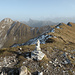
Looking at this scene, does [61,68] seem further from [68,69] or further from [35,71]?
[35,71]

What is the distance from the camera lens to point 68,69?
1628 centimetres

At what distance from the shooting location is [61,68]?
53.4 ft

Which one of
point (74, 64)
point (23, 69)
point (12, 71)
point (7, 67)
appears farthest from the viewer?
point (74, 64)

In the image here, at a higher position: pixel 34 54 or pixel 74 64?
pixel 34 54

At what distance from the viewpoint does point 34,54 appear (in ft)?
60.5

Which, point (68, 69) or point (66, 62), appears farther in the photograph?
point (66, 62)

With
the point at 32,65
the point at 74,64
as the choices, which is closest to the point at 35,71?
the point at 32,65

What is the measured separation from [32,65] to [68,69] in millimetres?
7898

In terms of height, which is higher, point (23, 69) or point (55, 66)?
point (23, 69)

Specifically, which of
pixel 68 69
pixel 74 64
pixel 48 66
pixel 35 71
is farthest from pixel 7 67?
pixel 74 64

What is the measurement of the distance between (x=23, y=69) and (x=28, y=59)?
5343 mm

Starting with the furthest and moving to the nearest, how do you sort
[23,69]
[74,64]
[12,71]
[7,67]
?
1. [74,64]
2. [7,67]
3. [12,71]
4. [23,69]

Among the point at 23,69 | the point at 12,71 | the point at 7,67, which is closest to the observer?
the point at 23,69

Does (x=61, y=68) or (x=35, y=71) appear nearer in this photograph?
(x=35, y=71)
